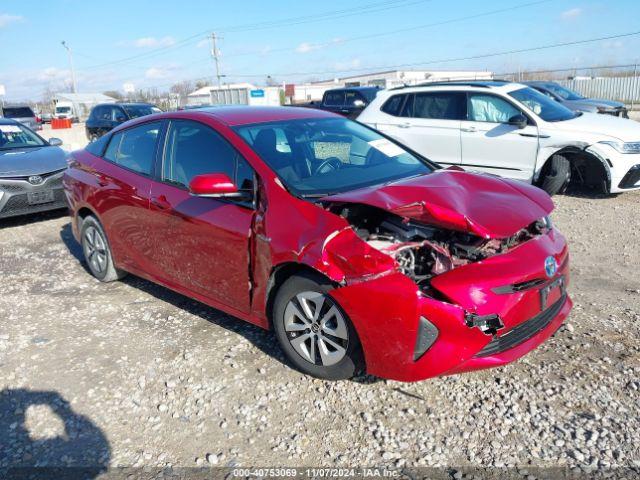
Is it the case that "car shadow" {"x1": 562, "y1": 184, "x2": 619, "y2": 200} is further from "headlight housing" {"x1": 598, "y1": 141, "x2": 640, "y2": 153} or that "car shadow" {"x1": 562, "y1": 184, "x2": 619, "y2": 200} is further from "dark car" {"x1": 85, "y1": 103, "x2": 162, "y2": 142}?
→ "dark car" {"x1": 85, "y1": 103, "x2": 162, "y2": 142}

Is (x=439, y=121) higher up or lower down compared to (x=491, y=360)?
higher up

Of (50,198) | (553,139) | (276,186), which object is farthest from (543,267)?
(50,198)

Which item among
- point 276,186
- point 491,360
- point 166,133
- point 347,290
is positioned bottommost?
point 491,360

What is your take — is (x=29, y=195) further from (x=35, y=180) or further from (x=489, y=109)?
(x=489, y=109)

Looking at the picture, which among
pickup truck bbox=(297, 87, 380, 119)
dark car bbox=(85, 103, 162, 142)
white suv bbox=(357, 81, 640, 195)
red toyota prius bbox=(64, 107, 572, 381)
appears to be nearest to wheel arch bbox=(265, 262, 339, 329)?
red toyota prius bbox=(64, 107, 572, 381)

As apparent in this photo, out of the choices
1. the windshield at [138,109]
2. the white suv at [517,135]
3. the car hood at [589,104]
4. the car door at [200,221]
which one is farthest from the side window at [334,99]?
the car door at [200,221]

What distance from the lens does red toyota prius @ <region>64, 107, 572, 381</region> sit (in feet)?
9.53

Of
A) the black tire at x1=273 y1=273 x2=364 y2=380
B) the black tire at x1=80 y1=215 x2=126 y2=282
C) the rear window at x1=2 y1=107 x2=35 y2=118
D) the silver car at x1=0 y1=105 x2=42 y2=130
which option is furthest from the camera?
the rear window at x1=2 y1=107 x2=35 y2=118

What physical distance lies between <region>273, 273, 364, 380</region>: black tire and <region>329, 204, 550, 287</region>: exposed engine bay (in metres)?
0.41

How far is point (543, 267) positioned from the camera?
3.14 meters

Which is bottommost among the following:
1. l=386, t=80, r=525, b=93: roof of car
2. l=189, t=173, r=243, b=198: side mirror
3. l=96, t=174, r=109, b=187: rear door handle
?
l=96, t=174, r=109, b=187: rear door handle

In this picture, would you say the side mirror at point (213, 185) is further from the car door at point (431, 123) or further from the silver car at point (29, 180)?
the car door at point (431, 123)

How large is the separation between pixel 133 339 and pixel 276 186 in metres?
1.77

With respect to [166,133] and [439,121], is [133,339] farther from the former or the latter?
[439,121]
